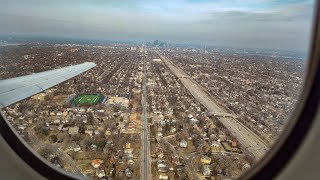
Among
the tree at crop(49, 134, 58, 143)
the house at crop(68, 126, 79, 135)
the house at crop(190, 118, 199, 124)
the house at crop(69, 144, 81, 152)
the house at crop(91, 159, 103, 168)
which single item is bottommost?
the house at crop(91, 159, 103, 168)

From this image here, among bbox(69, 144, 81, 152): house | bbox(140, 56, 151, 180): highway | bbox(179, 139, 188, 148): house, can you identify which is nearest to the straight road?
bbox(140, 56, 151, 180): highway

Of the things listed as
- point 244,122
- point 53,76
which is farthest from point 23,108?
point 244,122

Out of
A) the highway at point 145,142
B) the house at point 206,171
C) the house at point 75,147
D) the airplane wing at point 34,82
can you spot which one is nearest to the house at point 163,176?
the highway at point 145,142

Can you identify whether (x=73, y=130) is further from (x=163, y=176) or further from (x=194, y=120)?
(x=194, y=120)

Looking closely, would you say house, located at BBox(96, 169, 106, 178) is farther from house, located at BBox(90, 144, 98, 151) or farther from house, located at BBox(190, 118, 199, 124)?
house, located at BBox(190, 118, 199, 124)

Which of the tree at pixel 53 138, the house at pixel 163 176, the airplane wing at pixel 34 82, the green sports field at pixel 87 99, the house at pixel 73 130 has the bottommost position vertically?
the house at pixel 163 176

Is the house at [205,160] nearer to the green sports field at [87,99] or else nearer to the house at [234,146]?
the house at [234,146]

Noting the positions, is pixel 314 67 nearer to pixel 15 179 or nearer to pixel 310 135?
pixel 310 135
